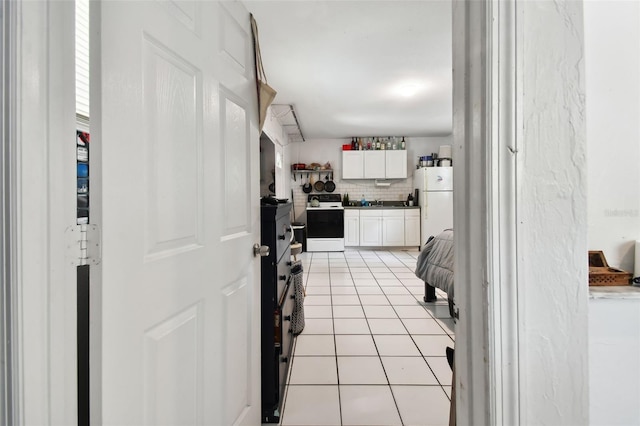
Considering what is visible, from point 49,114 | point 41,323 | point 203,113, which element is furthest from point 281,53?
point 41,323

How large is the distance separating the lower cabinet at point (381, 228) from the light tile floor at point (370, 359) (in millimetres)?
2548

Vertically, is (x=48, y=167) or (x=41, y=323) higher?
(x=48, y=167)

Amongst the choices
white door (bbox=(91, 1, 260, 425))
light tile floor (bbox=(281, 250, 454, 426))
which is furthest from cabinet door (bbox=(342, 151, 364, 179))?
white door (bbox=(91, 1, 260, 425))

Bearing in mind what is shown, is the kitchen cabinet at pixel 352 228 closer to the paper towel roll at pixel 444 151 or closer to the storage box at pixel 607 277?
the paper towel roll at pixel 444 151

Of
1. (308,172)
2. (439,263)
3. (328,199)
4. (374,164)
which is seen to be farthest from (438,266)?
(308,172)

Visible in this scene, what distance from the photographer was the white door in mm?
639

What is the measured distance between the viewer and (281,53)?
9.48ft

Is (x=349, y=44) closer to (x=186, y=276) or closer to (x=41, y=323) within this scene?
(x=186, y=276)

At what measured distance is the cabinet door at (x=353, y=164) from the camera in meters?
6.51

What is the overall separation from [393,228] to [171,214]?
231 inches

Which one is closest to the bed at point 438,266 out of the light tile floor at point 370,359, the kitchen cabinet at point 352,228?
the light tile floor at point 370,359

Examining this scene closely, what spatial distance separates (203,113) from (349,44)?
228 cm

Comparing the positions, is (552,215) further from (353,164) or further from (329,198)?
(353,164)

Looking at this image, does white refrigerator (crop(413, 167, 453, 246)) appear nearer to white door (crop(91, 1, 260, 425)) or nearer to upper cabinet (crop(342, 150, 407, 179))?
upper cabinet (crop(342, 150, 407, 179))
